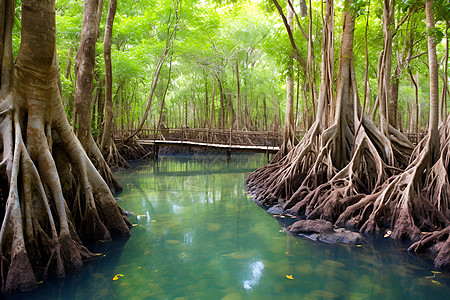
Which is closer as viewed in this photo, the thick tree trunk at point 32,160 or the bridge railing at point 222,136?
the thick tree trunk at point 32,160

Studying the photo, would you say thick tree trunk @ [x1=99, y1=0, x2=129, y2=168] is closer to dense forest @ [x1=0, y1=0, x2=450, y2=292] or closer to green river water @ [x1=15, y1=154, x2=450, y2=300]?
dense forest @ [x1=0, y1=0, x2=450, y2=292]

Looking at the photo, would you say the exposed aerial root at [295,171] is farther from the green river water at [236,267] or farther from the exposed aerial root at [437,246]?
the exposed aerial root at [437,246]

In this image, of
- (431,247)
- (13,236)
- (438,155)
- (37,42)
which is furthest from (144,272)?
(438,155)

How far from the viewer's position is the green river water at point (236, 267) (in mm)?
3248

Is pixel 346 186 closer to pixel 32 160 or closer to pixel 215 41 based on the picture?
pixel 32 160

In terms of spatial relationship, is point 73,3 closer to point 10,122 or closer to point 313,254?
point 10,122

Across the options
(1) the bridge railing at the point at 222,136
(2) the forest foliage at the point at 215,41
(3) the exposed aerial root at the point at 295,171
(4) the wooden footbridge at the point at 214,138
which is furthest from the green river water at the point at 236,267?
(1) the bridge railing at the point at 222,136

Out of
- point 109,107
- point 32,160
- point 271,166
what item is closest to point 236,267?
point 32,160

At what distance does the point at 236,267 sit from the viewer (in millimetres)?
3902

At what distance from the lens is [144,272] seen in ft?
12.1

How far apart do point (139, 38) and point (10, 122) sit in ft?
40.5

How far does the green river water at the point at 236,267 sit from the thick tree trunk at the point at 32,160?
29 centimetres

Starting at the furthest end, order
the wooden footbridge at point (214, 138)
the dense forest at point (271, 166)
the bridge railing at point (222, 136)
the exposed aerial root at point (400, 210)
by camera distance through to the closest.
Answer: the bridge railing at point (222, 136) → the wooden footbridge at point (214, 138) → the exposed aerial root at point (400, 210) → the dense forest at point (271, 166)

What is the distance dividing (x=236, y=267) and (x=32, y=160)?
112 inches
